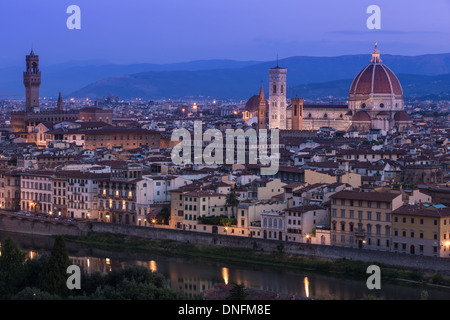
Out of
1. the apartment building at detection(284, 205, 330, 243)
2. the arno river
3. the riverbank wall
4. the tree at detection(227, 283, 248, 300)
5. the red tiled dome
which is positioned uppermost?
the red tiled dome

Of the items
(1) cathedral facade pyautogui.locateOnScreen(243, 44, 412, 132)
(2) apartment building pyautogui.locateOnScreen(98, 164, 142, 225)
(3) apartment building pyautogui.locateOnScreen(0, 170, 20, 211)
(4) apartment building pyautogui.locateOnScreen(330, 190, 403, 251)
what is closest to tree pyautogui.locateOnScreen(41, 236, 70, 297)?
(4) apartment building pyautogui.locateOnScreen(330, 190, 403, 251)

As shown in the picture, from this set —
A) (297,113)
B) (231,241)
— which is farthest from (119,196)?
(297,113)

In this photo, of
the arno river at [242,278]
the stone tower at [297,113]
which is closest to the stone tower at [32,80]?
the stone tower at [297,113]

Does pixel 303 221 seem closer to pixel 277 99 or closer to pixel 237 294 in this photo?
pixel 237 294

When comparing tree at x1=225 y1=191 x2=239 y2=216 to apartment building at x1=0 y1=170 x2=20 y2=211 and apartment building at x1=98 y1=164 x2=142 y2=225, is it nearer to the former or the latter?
apartment building at x1=98 y1=164 x2=142 y2=225

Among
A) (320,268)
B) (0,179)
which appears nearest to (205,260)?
(320,268)
